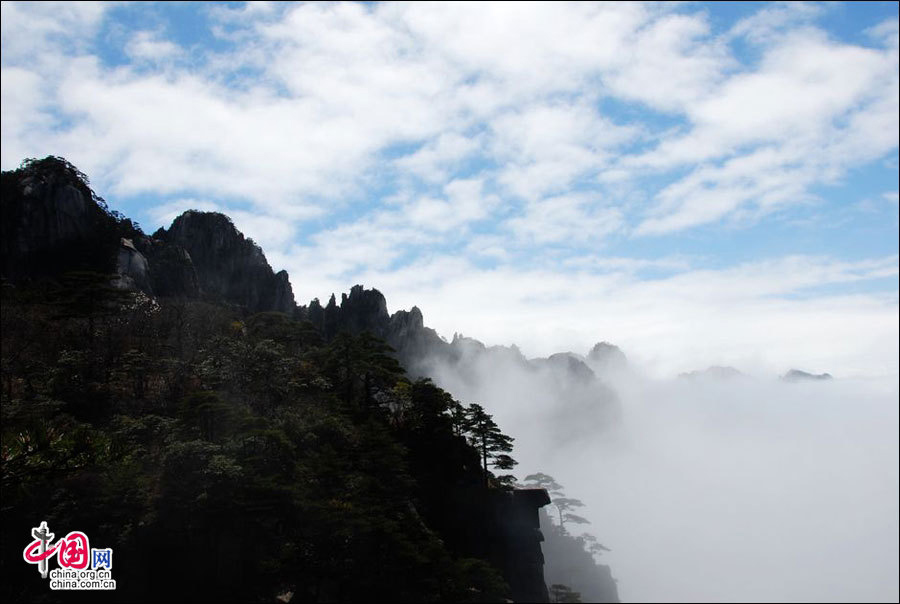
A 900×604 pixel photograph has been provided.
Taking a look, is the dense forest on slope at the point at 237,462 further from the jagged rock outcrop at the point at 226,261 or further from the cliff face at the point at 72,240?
the jagged rock outcrop at the point at 226,261

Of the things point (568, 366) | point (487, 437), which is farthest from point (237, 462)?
point (568, 366)

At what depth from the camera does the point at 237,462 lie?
29062 mm

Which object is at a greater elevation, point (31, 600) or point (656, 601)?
point (31, 600)

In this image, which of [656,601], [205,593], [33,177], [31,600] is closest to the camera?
[31,600]

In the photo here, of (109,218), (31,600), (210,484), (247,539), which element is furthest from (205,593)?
(109,218)

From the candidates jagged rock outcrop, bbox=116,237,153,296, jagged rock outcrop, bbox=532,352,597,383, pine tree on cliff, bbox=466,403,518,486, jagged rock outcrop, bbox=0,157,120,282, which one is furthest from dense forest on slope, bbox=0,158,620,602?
jagged rock outcrop, bbox=532,352,597,383

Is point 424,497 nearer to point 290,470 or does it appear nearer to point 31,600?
point 290,470

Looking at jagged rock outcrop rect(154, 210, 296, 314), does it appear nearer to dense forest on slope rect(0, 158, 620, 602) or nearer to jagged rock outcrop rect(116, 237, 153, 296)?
jagged rock outcrop rect(116, 237, 153, 296)

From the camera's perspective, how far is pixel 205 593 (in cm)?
2811

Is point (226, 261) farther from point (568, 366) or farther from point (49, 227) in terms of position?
point (568, 366)

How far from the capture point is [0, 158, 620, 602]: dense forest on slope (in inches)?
1011

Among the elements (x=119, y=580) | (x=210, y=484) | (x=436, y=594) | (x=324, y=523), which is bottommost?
(x=436, y=594)

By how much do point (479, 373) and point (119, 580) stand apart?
13701 centimetres

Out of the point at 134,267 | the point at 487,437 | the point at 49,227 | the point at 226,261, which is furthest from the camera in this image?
the point at 226,261
